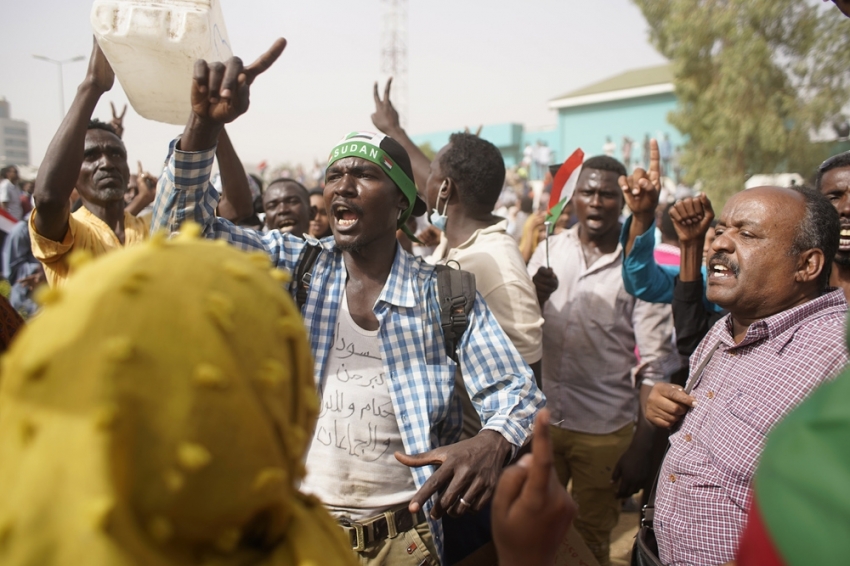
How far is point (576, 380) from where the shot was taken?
390cm

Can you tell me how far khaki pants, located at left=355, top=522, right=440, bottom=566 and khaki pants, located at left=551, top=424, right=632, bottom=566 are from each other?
1.86 m

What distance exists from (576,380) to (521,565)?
2.91 m

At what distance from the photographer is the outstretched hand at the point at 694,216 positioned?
2838 mm

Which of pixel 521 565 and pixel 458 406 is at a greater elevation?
pixel 521 565

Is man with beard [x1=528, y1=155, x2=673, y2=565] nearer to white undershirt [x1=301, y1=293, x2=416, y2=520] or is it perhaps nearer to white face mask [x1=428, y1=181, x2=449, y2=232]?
white face mask [x1=428, y1=181, x2=449, y2=232]

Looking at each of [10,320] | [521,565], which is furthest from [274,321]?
[10,320]

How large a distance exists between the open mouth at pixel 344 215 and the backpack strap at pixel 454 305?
16.5 inches

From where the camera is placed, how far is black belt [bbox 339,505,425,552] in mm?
2134

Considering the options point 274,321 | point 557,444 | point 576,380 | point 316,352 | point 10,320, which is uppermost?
point 274,321

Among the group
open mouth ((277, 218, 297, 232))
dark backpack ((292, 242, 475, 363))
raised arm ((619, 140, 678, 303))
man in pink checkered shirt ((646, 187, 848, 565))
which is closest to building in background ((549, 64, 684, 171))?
open mouth ((277, 218, 297, 232))

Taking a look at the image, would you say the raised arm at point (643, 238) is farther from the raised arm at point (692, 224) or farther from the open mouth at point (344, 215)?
the open mouth at point (344, 215)

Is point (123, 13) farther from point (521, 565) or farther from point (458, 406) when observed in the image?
point (521, 565)

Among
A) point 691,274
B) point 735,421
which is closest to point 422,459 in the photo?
point 735,421

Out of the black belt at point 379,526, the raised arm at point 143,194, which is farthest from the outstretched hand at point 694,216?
the raised arm at point 143,194
